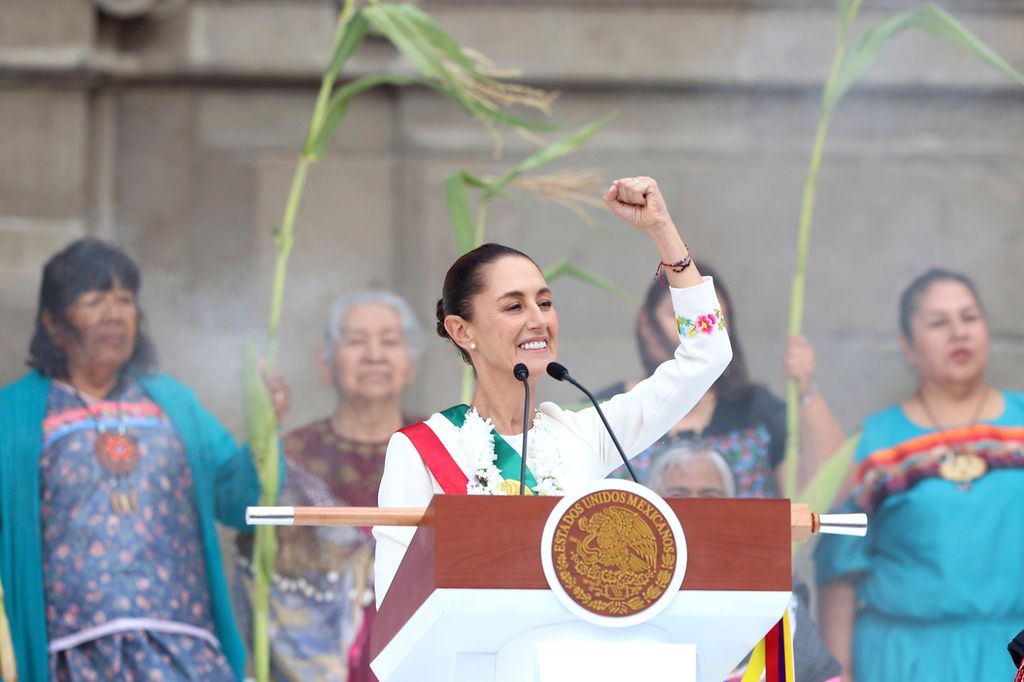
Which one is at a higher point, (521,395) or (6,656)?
(521,395)

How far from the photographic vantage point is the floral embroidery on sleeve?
238cm

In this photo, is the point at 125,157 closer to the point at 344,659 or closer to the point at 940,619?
the point at 344,659

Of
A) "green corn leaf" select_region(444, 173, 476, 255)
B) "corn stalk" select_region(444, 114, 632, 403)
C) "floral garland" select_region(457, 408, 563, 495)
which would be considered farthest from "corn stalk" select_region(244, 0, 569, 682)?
"floral garland" select_region(457, 408, 563, 495)

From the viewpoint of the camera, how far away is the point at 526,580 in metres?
1.91

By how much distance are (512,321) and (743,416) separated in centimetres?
279

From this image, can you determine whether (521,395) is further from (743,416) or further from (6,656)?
(743,416)

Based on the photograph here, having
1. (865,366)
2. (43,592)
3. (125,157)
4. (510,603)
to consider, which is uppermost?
(125,157)

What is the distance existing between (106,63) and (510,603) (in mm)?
3973

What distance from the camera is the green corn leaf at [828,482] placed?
504cm

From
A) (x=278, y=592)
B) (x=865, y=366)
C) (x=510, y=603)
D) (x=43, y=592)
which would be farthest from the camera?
(x=865, y=366)

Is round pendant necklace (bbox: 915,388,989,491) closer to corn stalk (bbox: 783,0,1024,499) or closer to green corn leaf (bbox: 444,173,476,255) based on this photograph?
corn stalk (bbox: 783,0,1024,499)

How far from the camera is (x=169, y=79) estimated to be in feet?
18.1

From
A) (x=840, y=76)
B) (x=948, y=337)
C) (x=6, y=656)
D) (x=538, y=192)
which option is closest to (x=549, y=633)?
(x=6, y=656)

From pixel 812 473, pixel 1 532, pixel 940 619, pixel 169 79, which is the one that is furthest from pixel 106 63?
pixel 940 619
